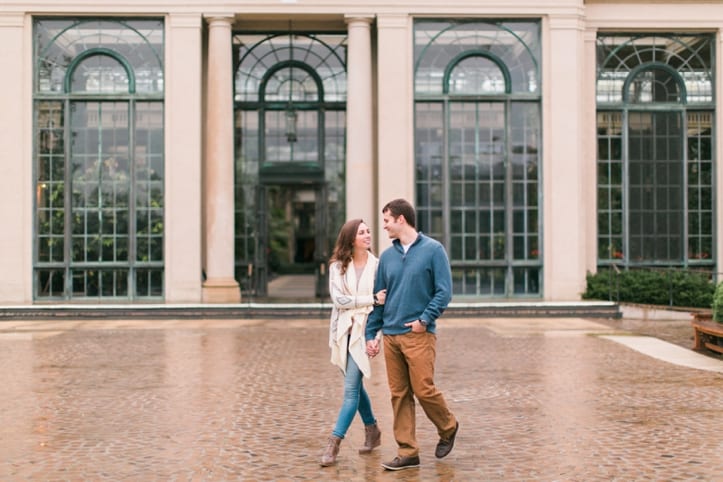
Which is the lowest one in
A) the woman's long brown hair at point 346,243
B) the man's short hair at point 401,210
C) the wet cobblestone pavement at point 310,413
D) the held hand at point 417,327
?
the wet cobblestone pavement at point 310,413

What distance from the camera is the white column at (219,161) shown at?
1010 inches

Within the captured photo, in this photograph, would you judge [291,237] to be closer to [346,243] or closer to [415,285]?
[346,243]

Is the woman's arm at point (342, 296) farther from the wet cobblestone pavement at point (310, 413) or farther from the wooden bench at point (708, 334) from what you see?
the wooden bench at point (708, 334)

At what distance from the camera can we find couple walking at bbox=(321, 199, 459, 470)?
7.79 metres

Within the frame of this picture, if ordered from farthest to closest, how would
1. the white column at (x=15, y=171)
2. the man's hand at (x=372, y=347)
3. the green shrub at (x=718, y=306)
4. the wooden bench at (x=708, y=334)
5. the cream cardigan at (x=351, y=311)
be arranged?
the white column at (x=15, y=171) < the green shrub at (x=718, y=306) < the wooden bench at (x=708, y=334) < the cream cardigan at (x=351, y=311) < the man's hand at (x=372, y=347)

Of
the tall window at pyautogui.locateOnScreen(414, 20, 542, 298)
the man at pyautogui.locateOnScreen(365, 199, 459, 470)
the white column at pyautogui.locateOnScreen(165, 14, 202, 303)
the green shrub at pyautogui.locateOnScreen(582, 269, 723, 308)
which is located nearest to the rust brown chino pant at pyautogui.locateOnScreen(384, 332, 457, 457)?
the man at pyautogui.locateOnScreen(365, 199, 459, 470)

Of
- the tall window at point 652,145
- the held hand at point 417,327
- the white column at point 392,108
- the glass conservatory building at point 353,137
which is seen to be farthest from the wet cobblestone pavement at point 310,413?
the tall window at point 652,145

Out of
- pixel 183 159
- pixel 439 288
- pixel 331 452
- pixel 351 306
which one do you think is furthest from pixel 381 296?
pixel 183 159

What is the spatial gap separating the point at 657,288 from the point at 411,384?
17.6m

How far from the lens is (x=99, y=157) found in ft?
86.2

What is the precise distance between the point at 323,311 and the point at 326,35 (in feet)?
27.9

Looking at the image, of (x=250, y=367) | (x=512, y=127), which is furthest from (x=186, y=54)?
(x=250, y=367)

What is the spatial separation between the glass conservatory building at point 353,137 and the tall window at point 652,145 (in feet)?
0.18

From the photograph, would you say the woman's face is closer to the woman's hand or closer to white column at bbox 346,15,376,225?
the woman's hand
